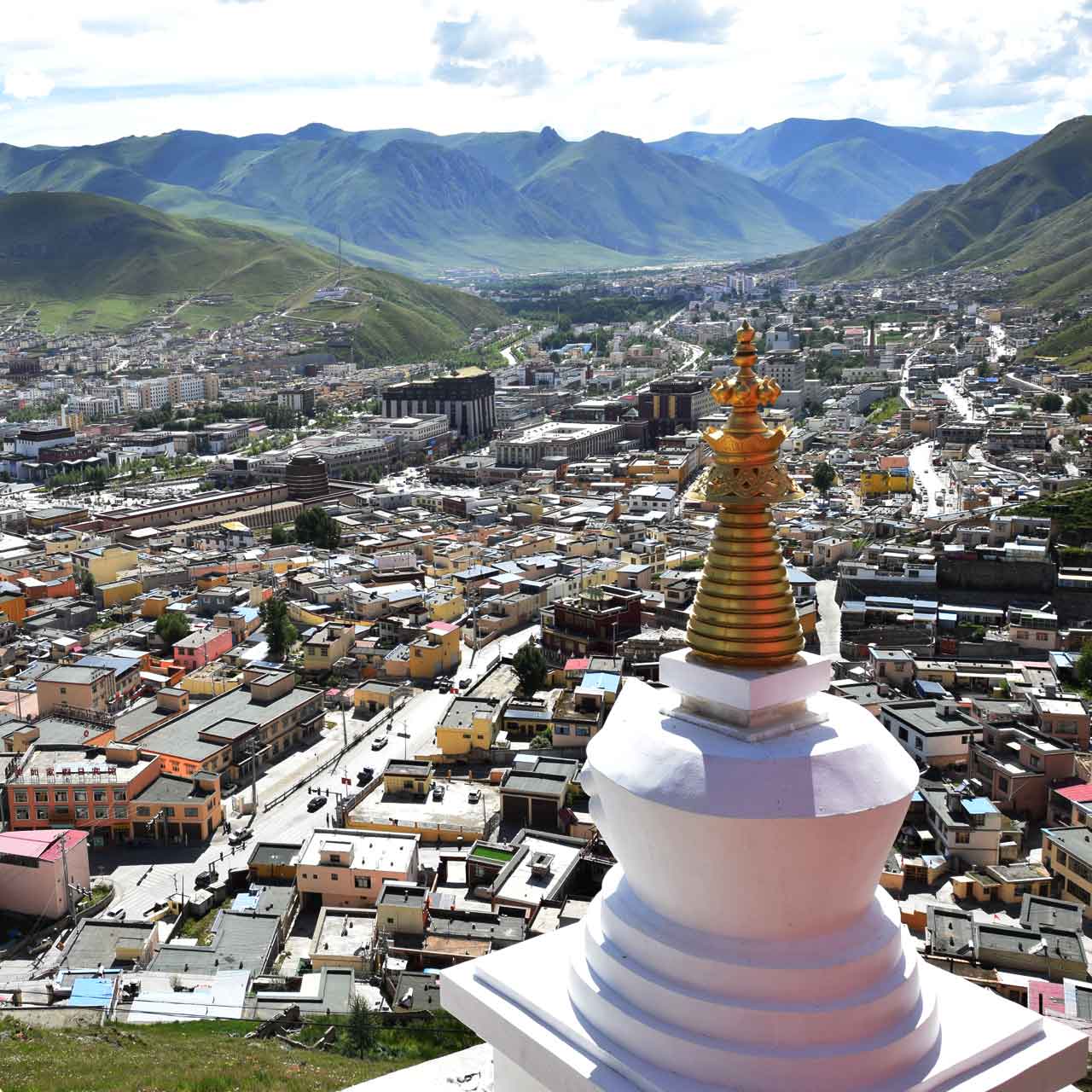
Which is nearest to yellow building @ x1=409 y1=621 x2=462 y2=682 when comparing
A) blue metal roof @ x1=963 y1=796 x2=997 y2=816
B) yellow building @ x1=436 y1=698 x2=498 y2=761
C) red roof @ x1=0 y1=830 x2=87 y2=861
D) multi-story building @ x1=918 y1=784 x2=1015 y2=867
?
yellow building @ x1=436 y1=698 x2=498 y2=761

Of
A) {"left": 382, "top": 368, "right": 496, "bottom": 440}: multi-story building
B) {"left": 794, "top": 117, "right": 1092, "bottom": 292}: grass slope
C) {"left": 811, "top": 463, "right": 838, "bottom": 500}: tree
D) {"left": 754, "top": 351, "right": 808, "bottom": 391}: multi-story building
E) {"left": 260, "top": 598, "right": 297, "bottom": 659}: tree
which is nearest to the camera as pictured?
{"left": 260, "top": 598, "right": 297, "bottom": 659}: tree

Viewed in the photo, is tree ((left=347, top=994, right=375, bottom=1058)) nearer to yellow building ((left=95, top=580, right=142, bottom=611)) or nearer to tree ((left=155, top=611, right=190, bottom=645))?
tree ((left=155, top=611, right=190, bottom=645))

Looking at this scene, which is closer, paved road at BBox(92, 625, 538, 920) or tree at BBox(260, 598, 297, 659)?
paved road at BBox(92, 625, 538, 920)

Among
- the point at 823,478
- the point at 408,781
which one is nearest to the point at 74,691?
the point at 408,781

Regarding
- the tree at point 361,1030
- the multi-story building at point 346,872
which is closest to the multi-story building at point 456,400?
the multi-story building at point 346,872

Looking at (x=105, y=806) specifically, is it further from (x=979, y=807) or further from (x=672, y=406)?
(x=672, y=406)

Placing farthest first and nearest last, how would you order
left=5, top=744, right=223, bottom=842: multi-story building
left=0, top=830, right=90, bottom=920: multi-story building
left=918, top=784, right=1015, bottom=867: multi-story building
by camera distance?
left=5, top=744, right=223, bottom=842: multi-story building
left=918, top=784, right=1015, bottom=867: multi-story building
left=0, top=830, right=90, bottom=920: multi-story building
